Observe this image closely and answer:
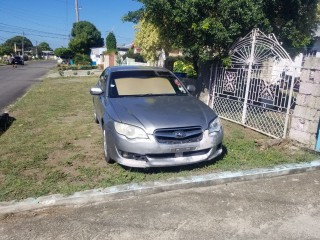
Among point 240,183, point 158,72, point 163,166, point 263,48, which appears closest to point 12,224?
point 163,166

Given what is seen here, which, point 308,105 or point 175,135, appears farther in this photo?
point 308,105

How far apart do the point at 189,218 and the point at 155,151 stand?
3.54 ft

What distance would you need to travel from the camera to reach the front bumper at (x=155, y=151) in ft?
13.4

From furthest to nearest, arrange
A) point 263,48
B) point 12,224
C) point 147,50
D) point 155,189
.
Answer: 1. point 147,50
2. point 263,48
3. point 155,189
4. point 12,224

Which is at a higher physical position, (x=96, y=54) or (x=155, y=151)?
(x=96, y=54)

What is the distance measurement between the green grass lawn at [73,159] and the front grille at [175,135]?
558 millimetres

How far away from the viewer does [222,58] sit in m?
7.70

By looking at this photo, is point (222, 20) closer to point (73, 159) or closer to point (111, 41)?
point (73, 159)

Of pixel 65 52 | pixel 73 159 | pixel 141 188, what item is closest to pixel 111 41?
pixel 65 52

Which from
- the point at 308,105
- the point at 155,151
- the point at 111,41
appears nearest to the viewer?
the point at 155,151

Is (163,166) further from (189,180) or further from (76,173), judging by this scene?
(76,173)

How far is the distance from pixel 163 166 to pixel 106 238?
1483 mm

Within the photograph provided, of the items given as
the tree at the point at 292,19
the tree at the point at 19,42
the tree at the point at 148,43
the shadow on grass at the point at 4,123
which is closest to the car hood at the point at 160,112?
the shadow on grass at the point at 4,123

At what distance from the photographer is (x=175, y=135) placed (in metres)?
4.13
